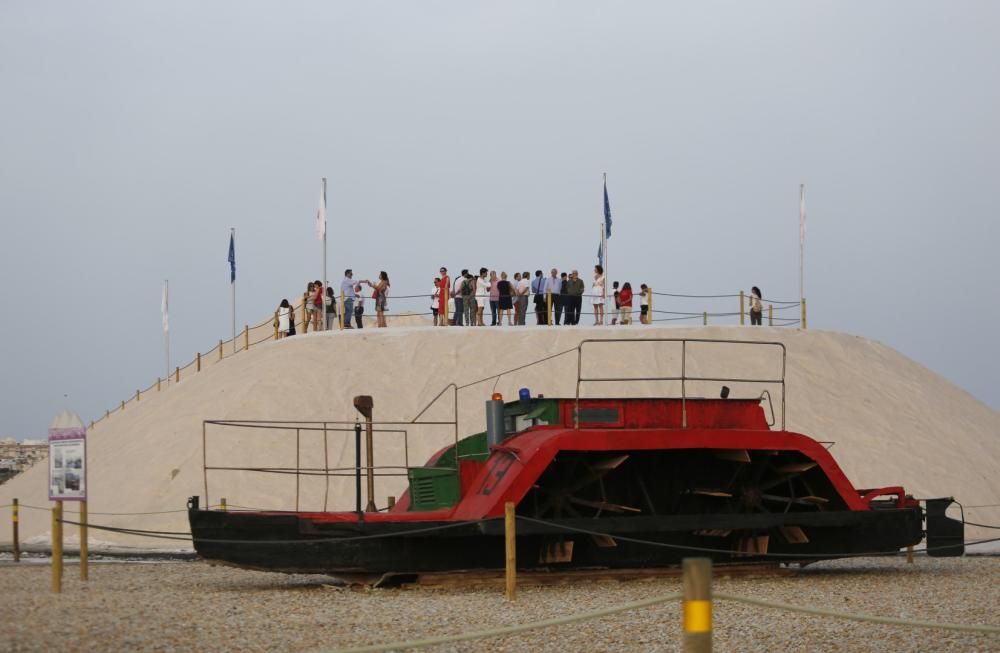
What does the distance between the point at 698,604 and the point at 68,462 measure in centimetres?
1244

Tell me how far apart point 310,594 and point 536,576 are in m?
2.74

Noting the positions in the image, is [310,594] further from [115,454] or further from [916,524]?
[115,454]

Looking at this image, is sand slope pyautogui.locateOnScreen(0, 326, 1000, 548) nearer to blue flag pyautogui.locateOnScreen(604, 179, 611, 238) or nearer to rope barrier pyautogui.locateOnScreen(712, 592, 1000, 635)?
blue flag pyautogui.locateOnScreen(604, 179, 611, 238)

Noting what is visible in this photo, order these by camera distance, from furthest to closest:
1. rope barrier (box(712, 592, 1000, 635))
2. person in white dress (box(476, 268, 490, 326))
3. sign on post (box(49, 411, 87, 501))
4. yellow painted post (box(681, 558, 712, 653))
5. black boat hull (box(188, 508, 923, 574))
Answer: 1. person in white dress (box(476, 268, 490, 326))
2. sign on post (box(49, 411, 87, 501))
3. black boat hull (box(188, 508, 923, 574))
4. rope barrier (box(712, 592, 1000, 635))
5. yellow painted post (box(681, 558, 712, 653))

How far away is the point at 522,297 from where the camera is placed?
35250mm

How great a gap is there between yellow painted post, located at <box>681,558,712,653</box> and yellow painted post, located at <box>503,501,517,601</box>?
25.0 ft

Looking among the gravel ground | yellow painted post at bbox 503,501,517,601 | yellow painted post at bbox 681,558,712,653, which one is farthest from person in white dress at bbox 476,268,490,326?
yellow painted post at bbox 681,558,712,653

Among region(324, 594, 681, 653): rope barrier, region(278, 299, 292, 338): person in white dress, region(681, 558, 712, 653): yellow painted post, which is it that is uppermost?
region(278, 299, 292, 338): person in white dress

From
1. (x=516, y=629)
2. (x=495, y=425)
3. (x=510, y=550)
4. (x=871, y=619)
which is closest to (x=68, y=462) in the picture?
(x=495, y=425)

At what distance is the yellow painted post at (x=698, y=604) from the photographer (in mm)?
→ 6145

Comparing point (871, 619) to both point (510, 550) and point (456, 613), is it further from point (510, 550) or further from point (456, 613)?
point (510, 550)

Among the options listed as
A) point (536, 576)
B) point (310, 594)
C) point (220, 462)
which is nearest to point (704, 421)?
point (536, 576)

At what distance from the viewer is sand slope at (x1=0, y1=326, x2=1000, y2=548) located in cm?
2919

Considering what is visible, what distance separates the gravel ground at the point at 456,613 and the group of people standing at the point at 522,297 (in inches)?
692
